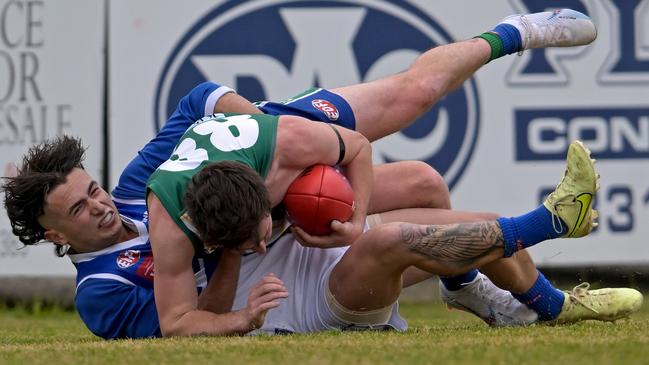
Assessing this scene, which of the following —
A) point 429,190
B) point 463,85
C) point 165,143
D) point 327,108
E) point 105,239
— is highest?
point 327,108

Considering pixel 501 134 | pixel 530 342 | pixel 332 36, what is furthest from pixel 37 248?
pixel 530 342

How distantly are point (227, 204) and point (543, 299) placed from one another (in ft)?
5.42

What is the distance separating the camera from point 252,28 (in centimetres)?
987

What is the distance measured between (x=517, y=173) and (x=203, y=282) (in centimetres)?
449

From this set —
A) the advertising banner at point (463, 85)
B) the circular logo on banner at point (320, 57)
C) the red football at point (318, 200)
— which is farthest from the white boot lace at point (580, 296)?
the circular logo on banner at point (320, 57)

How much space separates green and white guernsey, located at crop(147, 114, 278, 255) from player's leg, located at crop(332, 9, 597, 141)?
1.11m

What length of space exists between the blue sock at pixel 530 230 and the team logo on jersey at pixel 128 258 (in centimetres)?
171

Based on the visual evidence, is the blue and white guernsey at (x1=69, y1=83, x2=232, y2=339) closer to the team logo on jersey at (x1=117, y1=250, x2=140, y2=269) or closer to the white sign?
the team logo on jersey at (x1=117, y1=250, x2=140, y2=269)

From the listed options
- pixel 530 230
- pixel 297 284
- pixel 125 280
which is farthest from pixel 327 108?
pixel 530 230

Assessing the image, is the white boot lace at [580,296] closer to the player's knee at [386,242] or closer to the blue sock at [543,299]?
the blue sock at [543,299]

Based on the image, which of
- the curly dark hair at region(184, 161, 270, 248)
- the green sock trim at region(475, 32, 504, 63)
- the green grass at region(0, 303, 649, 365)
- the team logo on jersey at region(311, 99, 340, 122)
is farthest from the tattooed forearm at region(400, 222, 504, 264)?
the green sock trim at region(475, 32, 504, 63)

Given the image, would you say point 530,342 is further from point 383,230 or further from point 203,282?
point 203,282

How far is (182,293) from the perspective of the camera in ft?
17.6

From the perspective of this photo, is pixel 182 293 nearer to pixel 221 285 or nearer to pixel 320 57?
pixel 221 285
